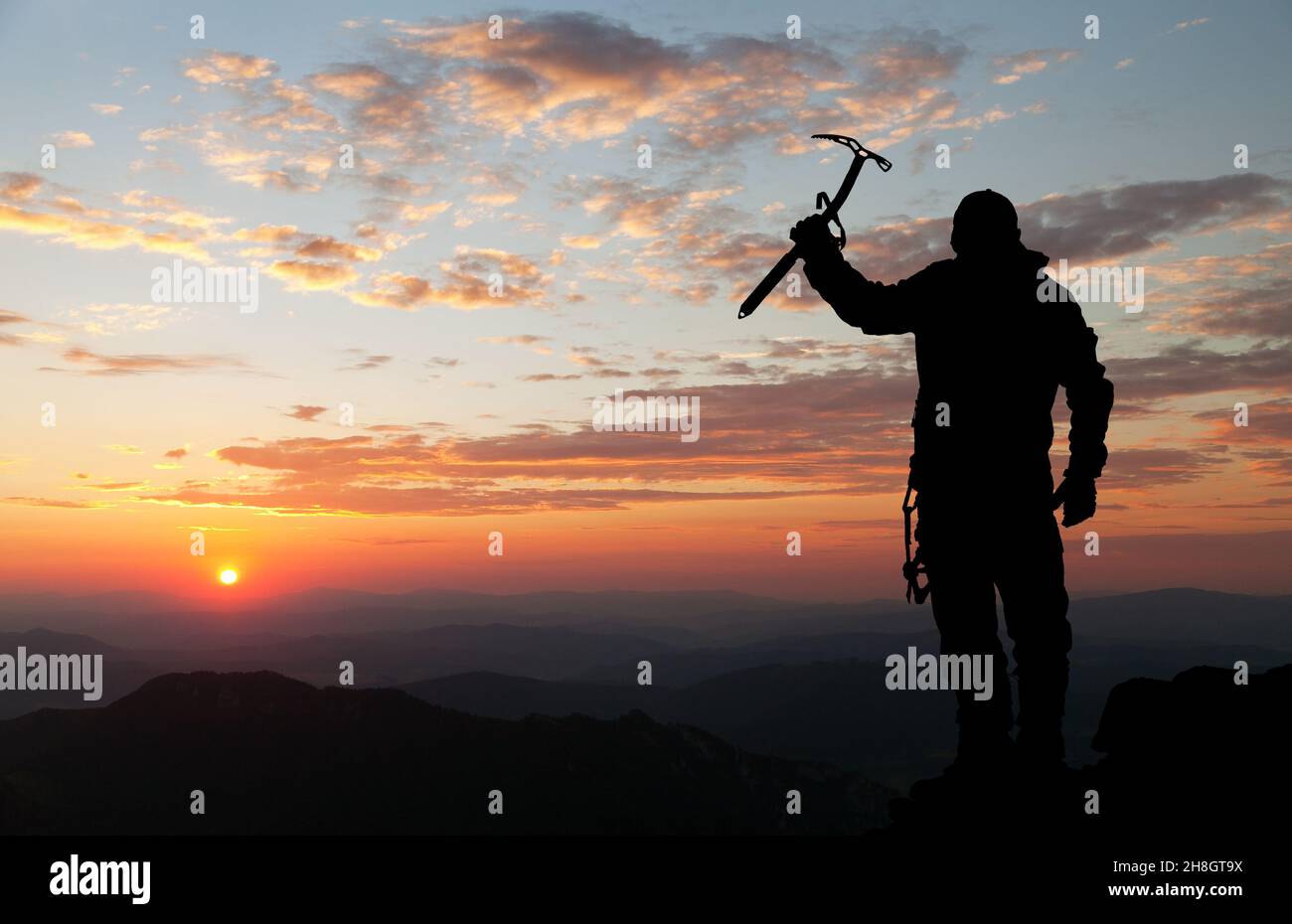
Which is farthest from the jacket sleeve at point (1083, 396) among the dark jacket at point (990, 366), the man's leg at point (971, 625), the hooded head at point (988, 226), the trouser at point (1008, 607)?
the man's leg at point (971, 625)

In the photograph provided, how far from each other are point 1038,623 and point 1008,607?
0.87 ft

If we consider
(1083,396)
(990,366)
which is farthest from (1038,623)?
(990,366)

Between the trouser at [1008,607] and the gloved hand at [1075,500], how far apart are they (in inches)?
5.4

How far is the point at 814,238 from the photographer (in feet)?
Answer: 28.5

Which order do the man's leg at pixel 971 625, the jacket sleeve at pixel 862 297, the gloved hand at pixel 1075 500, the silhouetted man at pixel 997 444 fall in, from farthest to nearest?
the jacket sleeve at pixel 862 297, the gloved hand at pixel 1075 500, the silhouetted man at pixel 997 444, the man's leg at pixel 971 625

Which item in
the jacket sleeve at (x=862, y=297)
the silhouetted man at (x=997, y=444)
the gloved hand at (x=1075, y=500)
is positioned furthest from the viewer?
the jacket sleeve at (x=862, y=297)

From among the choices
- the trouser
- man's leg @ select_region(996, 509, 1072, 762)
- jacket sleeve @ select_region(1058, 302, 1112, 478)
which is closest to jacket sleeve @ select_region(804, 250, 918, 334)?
jacket sleeve @ select_region(1058, 302, 1112, 478)

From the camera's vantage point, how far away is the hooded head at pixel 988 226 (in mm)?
8359

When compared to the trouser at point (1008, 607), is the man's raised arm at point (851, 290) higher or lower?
higher

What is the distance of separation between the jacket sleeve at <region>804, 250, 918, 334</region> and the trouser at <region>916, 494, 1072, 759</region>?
5.42 feet

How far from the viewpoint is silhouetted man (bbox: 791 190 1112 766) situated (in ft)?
26.9

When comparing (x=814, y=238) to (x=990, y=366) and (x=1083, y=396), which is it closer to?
(x=990, y=366)

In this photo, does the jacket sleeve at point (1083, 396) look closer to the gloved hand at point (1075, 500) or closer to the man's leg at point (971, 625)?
the gloved hand at point (1075, 500)
